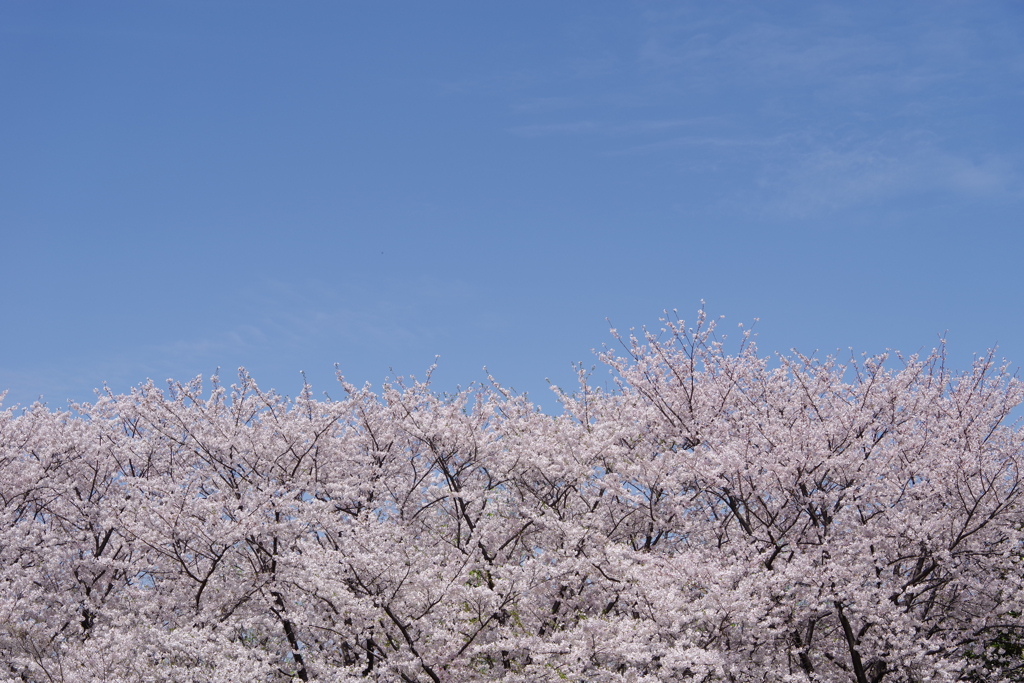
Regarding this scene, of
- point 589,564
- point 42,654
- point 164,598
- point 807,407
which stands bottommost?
point 42,654

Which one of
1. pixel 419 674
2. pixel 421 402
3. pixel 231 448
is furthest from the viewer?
pixel 421 402

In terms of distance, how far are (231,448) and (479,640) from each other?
6700 mm

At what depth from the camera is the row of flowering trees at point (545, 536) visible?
14.9 meters

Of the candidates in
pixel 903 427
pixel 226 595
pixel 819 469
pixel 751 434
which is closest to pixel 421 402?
pixel 226 595

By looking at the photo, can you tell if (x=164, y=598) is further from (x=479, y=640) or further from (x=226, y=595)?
(x=479, y=640)

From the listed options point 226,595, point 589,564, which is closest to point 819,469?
point 589,564

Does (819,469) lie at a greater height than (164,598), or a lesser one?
greater

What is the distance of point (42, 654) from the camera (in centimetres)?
1695

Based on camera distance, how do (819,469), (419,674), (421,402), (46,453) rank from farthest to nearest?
(46,453) < (421,402) < (819,469) < (419,674)

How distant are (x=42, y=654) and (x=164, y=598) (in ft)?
9.05

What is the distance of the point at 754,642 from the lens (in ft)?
50.7

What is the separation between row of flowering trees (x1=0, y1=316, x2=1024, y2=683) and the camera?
Result: 14.9 meters

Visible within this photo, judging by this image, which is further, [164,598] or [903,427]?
[903,427]

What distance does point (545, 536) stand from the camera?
18.1 metres
